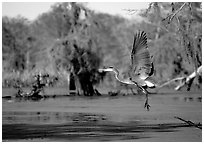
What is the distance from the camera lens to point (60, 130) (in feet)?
36.1

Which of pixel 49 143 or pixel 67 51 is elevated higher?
pixel 67 51

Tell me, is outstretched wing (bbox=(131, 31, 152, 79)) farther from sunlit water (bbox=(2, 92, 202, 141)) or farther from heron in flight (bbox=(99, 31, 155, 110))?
sunlit water (bbox=(2, 92, 202, 141))

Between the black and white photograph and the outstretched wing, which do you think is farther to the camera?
the outstretched wing

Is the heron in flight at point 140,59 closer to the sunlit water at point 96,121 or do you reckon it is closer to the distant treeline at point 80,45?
the sunlit water at point 96,121

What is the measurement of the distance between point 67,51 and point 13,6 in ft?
16.5

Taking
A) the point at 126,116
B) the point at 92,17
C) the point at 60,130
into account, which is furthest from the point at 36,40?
the point at 60,130

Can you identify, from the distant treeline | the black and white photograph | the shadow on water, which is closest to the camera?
the shadow on water

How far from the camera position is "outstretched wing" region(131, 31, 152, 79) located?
11.4m

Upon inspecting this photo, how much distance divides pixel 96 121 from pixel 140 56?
190 centimetres

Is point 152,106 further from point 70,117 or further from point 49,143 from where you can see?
point 49,143

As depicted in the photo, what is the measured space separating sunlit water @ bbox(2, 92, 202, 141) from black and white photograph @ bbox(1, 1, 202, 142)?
0.06 ft

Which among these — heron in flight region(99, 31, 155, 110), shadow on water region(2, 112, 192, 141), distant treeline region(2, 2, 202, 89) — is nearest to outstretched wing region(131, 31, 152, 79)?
heron in flight region(99, 31, 155, 110)

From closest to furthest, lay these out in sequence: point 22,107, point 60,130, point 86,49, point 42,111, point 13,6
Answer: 1. point 60,130
2. point 42,111
3. point 22,107
4. point 13,6
5. point 86,49

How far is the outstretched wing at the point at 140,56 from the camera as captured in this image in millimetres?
11438
